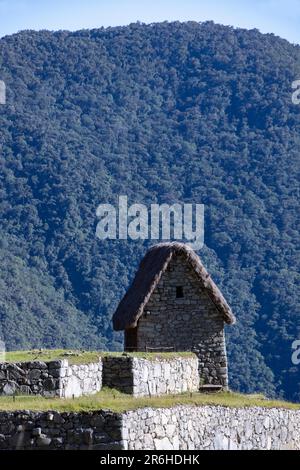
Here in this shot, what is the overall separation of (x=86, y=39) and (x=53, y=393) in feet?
371

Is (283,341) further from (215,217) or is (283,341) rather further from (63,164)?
(63,164)

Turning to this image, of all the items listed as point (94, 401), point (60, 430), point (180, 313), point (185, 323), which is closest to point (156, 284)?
point (180, 313)

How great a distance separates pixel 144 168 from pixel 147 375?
74418 millimetres

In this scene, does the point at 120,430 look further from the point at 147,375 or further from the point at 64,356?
the point at 147,375

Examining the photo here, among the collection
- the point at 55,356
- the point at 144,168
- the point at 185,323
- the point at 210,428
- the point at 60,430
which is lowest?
the point at 210,428

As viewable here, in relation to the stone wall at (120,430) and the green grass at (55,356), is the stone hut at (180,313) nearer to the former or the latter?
the green grass at (55,356)

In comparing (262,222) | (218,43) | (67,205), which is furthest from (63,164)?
(218,43)

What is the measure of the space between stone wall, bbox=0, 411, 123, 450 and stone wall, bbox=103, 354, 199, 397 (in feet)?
23.6

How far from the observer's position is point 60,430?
2544 centimetres

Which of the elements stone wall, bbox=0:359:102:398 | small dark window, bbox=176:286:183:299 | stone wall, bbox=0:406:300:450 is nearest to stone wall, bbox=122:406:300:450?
stone wall, bbox=0:406:300:450

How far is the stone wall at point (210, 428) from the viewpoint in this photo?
25.8 m

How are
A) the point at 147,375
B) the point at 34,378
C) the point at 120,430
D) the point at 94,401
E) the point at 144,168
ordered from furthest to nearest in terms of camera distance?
the point at 144,168
the point at 147,375
the point at 34,378
the point at 94,401
the point at 120,430

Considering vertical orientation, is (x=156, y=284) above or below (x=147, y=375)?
above

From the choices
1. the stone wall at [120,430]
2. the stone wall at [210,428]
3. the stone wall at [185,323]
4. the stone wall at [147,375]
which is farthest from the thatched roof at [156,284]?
the stone wall at [120,430]
